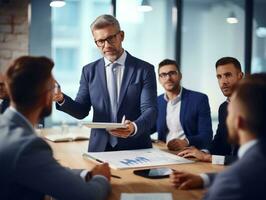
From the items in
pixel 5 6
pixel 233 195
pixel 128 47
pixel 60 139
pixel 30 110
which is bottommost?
pixel 60 139

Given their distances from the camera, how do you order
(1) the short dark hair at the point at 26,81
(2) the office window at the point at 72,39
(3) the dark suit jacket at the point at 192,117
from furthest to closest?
(2) the office window at the point at 72,39
(3) the dark suit jacket at the point at 192,117
(1) the short dark hair at the point at 26,81

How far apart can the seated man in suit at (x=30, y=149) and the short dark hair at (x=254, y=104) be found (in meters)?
0.60

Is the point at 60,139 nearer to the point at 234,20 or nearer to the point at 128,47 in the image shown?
the point at 128,47

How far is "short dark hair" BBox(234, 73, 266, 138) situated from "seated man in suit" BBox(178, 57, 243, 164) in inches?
34.5

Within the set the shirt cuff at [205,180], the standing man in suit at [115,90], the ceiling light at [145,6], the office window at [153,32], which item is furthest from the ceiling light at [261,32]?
the shirt cuff at [205,180]

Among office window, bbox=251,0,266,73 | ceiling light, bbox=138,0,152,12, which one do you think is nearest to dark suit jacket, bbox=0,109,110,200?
ceiling light, bbox=138,0,152,12

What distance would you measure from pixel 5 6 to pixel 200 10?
8.52ft

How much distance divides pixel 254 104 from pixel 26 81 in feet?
2.51

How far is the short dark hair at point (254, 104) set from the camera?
1.24 m

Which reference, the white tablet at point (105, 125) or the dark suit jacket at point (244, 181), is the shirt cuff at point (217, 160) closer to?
the white tablet at point (105, 125)

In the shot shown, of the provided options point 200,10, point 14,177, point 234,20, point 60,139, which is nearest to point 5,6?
point 60,139

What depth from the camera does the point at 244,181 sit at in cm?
118

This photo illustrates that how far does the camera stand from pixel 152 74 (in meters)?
2.34

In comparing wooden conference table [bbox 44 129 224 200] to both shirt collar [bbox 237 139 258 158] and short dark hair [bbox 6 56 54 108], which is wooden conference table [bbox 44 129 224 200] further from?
short dark hair [bbox 6 56 54 108]
